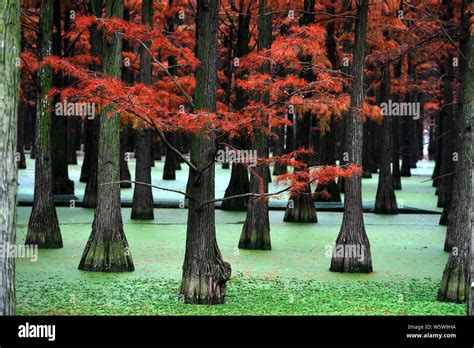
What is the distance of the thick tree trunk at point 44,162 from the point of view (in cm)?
1641

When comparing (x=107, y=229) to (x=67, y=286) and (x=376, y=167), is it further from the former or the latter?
(x=376, y=167)

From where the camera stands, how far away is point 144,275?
1396 cm

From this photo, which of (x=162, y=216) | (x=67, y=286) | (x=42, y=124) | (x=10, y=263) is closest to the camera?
(x=10, y=263)

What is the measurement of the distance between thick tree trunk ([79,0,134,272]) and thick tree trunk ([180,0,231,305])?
2618 mm

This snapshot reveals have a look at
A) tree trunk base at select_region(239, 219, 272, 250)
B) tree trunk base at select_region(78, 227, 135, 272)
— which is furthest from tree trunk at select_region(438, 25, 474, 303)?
tree trunk base at select_region(78, 227, 135, 272)

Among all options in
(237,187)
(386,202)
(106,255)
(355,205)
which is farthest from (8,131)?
(386,202)

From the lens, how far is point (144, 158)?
21.4 m

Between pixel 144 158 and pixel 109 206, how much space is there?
22.2 ft

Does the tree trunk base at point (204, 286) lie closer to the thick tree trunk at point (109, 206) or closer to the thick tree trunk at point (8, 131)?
the thick tree trunk at point (109, 206)

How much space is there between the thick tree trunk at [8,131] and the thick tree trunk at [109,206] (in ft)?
21.1

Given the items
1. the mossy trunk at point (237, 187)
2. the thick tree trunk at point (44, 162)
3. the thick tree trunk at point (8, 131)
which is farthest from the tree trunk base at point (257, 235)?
the thick tree trunk at point (8, 131)

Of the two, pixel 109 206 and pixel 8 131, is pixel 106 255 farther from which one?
pixel 8 131
